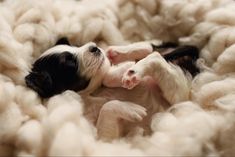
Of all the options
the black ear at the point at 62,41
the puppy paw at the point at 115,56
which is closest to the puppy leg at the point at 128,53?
the puppy paw at the point at 115,56

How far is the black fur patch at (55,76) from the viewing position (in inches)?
39.2

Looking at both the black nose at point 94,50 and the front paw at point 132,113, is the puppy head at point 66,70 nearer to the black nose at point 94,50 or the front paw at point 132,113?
the black nose at point 94,50

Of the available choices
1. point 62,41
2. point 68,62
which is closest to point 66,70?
point 68,62

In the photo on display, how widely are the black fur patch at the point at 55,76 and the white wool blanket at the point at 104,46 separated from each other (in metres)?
0.02

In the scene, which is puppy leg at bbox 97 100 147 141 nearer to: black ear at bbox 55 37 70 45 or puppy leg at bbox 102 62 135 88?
puppy leg at bbox 102 62 135 88

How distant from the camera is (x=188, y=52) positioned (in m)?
1.16

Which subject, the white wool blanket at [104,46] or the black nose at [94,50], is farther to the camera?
the black nose at [94,50]

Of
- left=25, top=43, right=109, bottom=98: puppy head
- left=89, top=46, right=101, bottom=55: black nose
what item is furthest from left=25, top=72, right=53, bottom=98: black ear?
left=89, top=46, right=101, bottom=55: black nose

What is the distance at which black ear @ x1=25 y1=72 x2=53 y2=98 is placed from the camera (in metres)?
0.99

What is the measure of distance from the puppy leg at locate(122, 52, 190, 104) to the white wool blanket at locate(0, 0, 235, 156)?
0.10ft

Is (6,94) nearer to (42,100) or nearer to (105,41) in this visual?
(42,100)

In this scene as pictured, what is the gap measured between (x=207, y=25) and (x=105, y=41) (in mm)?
244

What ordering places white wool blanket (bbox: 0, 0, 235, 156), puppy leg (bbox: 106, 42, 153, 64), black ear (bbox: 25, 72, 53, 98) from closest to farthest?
white wool blanket (bbox: 0, 0, 235, 156) → black ear (bbox: 25, 72, 53, 98) → puppy leg (bbox: 106, 42, 153, 64)

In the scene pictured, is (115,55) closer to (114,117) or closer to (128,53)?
(128,53)
